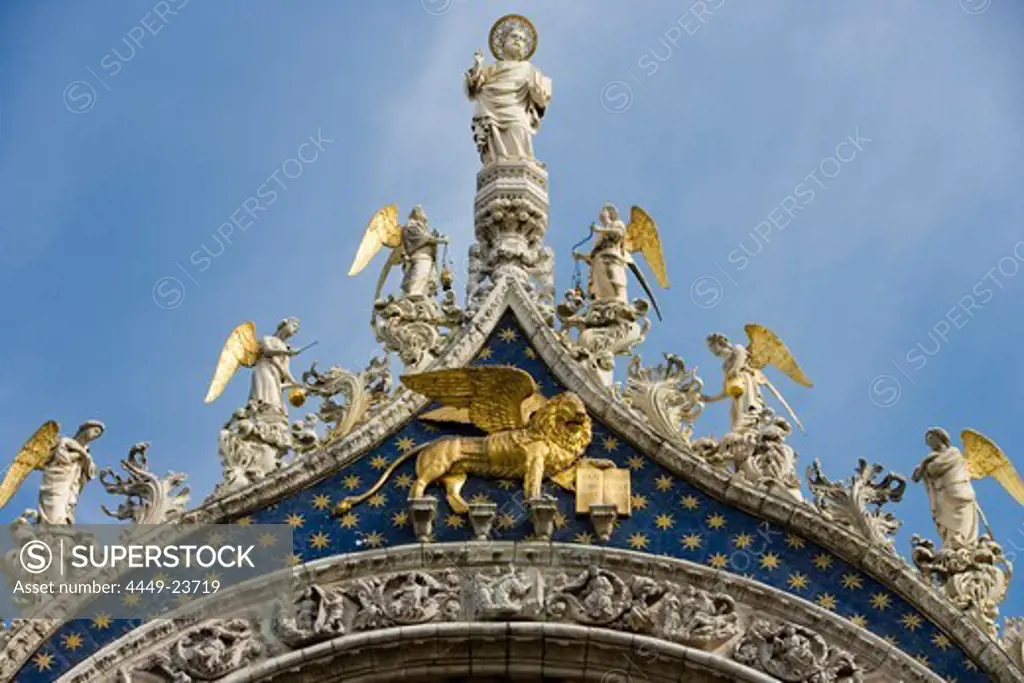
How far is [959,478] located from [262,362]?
5766 millimetres

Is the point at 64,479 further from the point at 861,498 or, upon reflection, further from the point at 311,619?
the point at 861,498

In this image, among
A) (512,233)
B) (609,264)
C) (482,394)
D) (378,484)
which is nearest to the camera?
(378,484)

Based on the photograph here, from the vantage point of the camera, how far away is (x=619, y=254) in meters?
21.6

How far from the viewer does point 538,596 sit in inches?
723

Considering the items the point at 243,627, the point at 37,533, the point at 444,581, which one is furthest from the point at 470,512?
the point at 37,533

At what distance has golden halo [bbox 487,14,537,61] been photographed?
2366 cm

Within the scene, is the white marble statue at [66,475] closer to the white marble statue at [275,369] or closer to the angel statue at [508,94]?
the white marble statue at [275,369]

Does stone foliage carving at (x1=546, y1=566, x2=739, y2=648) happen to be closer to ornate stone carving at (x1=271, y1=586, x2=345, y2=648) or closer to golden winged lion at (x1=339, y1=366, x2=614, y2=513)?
golden winged lion at (x1=339, y1=366, x2=614, y2=513)

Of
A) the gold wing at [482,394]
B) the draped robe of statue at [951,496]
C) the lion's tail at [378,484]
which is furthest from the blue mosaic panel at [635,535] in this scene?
the draped robe of statue at [951,496]

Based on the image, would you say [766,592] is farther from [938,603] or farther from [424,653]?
[424,653]

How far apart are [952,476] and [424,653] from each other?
14.4 ft

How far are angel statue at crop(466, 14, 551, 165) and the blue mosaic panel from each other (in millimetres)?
3884

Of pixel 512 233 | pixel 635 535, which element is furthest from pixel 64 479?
pixel 512 233

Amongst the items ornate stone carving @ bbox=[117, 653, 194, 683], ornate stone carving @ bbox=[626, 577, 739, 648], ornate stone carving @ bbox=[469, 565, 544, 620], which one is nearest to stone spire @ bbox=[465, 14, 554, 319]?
ornate stone carving @ bbox=[469, 565, 544, 620]
